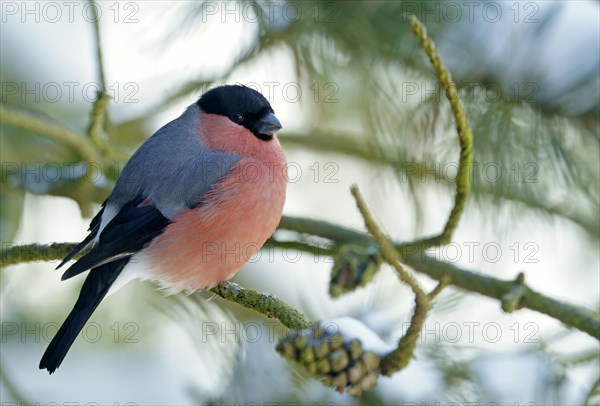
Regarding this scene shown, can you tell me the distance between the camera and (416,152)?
8.97 feet

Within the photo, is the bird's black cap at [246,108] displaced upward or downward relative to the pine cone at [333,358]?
upward

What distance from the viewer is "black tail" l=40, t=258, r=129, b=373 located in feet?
7.08

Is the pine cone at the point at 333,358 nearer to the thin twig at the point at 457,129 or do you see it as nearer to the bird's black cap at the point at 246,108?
the thin twig at the point at 457,129

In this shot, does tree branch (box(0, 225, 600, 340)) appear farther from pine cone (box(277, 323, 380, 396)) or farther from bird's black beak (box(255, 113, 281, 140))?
pine cone (box(277, 323, 380, 396))

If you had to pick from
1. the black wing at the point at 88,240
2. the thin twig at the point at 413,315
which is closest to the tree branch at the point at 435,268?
the black wing at the point at 88,240

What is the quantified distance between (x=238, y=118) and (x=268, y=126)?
13 cm

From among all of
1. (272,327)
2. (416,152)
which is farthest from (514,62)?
(272,327)

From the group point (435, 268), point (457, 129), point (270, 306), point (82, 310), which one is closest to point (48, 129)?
point (82, 310)

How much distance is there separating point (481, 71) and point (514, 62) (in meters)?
0.10

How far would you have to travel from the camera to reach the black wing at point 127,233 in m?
2.18

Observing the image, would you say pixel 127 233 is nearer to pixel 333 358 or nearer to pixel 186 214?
pixel 186 214

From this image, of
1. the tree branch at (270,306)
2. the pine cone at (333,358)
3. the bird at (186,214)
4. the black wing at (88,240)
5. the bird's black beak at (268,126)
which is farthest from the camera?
the bird's black beak at (268,126)

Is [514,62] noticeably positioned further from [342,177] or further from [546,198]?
[342,177]

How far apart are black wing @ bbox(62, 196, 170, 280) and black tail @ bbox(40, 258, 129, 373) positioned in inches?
2.1
